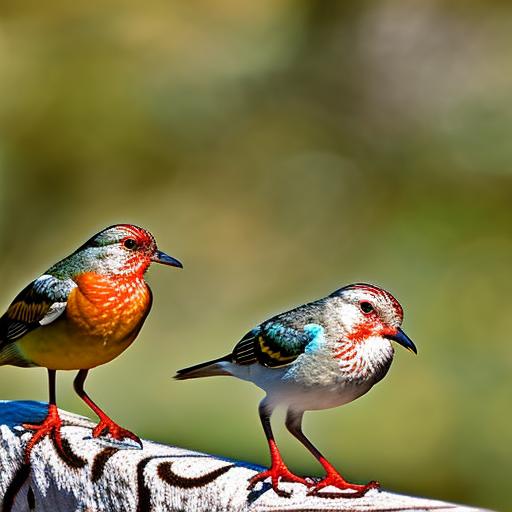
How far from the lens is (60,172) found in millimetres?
4312

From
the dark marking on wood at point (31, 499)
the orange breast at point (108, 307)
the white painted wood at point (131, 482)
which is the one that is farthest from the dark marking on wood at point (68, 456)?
the orange breast at point (108, 307)

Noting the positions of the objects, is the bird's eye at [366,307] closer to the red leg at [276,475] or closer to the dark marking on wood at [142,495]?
the red leg at [276,475]

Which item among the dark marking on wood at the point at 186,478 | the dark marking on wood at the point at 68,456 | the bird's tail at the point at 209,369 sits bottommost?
the dark marking on wood at the point at 186,478

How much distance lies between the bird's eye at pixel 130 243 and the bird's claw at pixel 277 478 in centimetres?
43

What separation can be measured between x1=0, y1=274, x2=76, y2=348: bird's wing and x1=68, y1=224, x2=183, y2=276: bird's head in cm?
7

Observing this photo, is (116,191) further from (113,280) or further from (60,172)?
(113,280)

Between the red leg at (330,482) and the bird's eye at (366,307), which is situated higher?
the bird's eye at (366,307)

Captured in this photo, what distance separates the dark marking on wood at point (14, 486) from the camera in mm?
1904

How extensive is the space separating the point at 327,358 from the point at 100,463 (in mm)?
444

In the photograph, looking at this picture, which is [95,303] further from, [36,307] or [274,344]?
[274,344]

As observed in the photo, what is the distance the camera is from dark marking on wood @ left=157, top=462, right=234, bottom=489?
65.8 inches

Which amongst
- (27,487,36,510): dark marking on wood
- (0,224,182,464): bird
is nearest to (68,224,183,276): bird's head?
(0,224,182,464): bird

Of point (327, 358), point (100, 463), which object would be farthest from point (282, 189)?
point (327, 358)

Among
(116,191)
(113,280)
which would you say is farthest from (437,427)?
(113,280)
